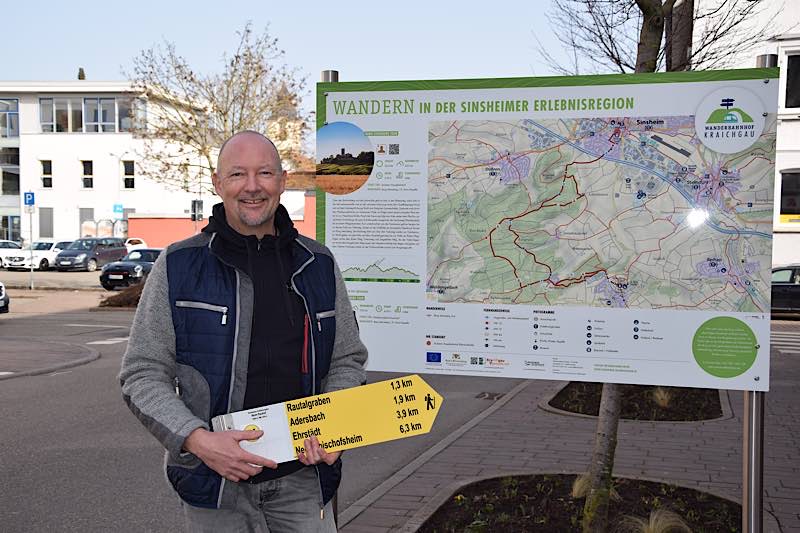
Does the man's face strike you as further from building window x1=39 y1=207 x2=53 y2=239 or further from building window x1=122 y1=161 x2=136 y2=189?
building window x1=39 y1=207 x2=53 y2=239

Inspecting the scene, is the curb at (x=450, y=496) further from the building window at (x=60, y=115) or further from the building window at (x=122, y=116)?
the building window at (x=60, y=115)

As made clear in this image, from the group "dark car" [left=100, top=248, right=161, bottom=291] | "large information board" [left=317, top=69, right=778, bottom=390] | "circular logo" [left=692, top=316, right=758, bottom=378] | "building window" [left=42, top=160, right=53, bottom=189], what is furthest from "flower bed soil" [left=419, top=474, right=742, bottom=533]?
"building window" [left=42, top=160, right=53, bottom=189]

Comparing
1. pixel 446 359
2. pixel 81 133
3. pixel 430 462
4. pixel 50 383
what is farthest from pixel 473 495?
pixel 81 133

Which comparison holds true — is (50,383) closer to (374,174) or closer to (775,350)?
(374,174)

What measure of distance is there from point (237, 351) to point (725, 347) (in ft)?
8.08

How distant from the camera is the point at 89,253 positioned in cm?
4178

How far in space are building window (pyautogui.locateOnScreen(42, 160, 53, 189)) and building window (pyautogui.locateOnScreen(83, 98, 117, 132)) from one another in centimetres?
347

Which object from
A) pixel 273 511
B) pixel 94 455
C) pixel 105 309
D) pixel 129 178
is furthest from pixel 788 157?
pixel 129 178

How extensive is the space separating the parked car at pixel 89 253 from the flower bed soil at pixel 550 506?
3807cm

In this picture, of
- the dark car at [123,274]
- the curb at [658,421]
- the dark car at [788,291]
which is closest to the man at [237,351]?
the curb at [658,421]

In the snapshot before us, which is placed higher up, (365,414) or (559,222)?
(559,222)

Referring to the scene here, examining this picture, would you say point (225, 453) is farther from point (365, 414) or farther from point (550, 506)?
point (550, 506)

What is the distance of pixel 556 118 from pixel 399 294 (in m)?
1.20

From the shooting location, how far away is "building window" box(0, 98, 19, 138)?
183ft
